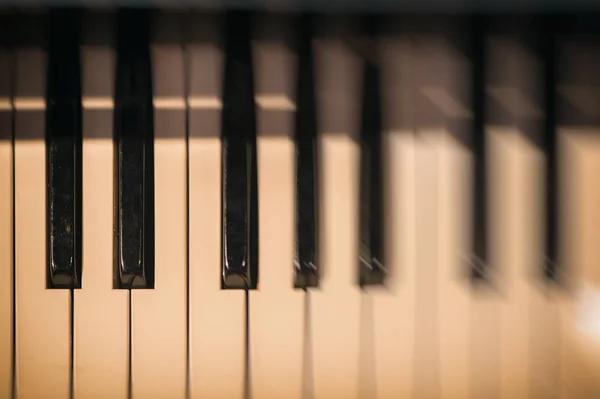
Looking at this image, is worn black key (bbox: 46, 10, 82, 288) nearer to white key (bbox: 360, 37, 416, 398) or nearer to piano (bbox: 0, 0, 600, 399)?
piano (bbox: 0, 0, 600, 399)

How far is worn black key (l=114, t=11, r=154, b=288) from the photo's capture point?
1.03 meters

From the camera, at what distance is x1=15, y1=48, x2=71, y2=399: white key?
1.03m

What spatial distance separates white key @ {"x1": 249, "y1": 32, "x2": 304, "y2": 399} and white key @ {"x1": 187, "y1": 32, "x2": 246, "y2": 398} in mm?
54

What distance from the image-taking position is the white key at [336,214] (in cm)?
104

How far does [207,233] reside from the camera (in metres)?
1.04

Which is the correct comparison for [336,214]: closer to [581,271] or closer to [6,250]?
[581,271]

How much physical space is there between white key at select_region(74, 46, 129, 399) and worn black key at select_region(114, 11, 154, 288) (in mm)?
19

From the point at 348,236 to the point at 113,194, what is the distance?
48cm

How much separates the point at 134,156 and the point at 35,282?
12.5 inches

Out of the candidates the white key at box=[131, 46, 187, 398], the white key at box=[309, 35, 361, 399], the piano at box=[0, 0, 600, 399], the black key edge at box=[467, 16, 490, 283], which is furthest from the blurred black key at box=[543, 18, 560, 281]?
the white key at box=[131, 46, 187, 398]

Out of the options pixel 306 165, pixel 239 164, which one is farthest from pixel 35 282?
pixel 306 165

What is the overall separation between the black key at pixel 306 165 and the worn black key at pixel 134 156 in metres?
0.29

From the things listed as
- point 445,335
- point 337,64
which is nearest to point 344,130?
point 337,64

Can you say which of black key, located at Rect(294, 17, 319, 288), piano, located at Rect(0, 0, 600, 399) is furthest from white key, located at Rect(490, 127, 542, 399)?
black key, located at Rect(294, 17, 319, 288)
